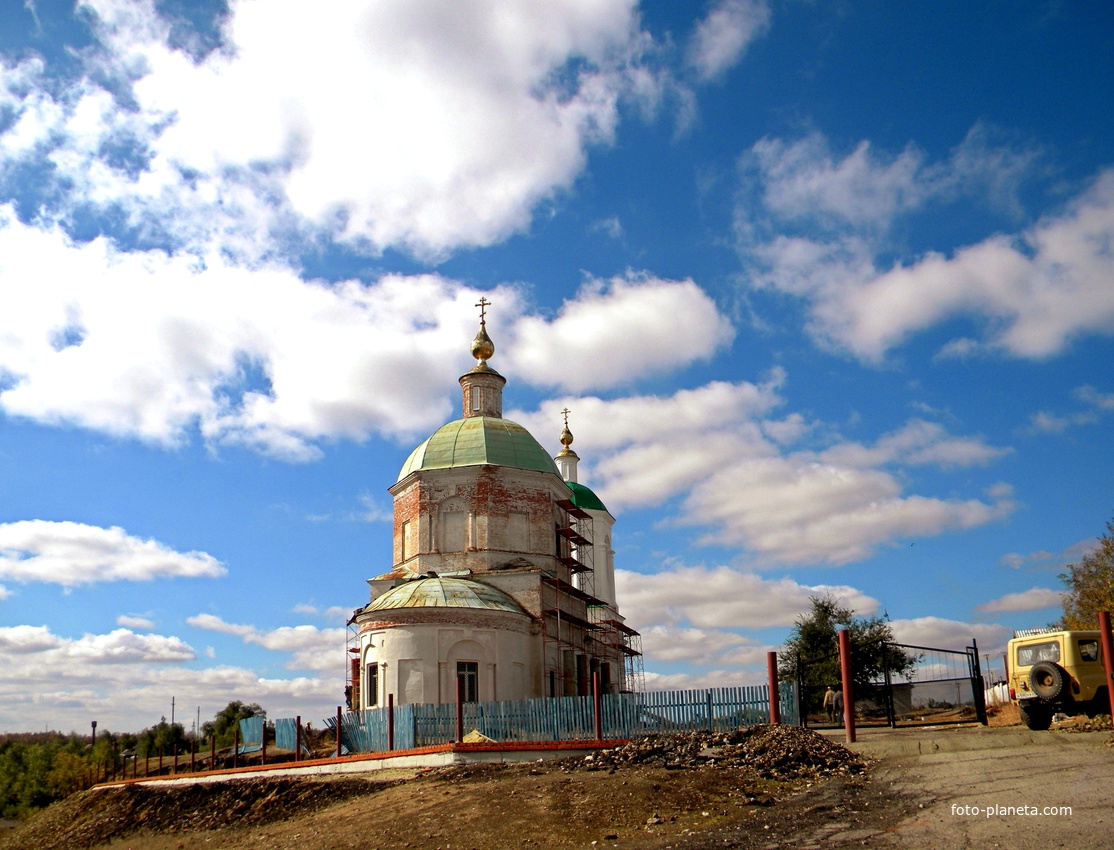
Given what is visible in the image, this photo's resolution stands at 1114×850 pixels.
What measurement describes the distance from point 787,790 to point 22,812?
183 feet

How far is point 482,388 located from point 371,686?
12620 millimetres

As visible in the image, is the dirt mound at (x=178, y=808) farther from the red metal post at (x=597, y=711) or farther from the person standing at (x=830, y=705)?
the person standing at (x=830, y=705)

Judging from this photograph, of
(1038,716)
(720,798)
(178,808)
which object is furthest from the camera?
(178,808)

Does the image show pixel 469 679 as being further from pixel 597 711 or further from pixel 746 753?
pixel 746 753

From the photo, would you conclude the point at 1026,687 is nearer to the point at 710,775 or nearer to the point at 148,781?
the point at 710,775

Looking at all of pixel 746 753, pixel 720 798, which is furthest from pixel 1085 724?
pixel 720 798

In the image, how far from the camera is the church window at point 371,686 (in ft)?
85.6

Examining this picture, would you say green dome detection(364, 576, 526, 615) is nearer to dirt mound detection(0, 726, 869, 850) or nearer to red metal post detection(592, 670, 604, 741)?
dirt mound detection(0, 726, 869, 850)

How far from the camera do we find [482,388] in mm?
35312

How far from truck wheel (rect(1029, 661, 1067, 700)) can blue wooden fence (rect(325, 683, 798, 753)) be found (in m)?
4.06

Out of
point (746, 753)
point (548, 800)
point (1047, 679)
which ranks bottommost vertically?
point (548, 800)

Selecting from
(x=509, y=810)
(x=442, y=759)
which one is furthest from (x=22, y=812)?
(x=509, y=810)

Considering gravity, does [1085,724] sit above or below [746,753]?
above

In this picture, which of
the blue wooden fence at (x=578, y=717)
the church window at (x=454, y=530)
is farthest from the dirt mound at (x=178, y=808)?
the church window at (x=454, y=530)
